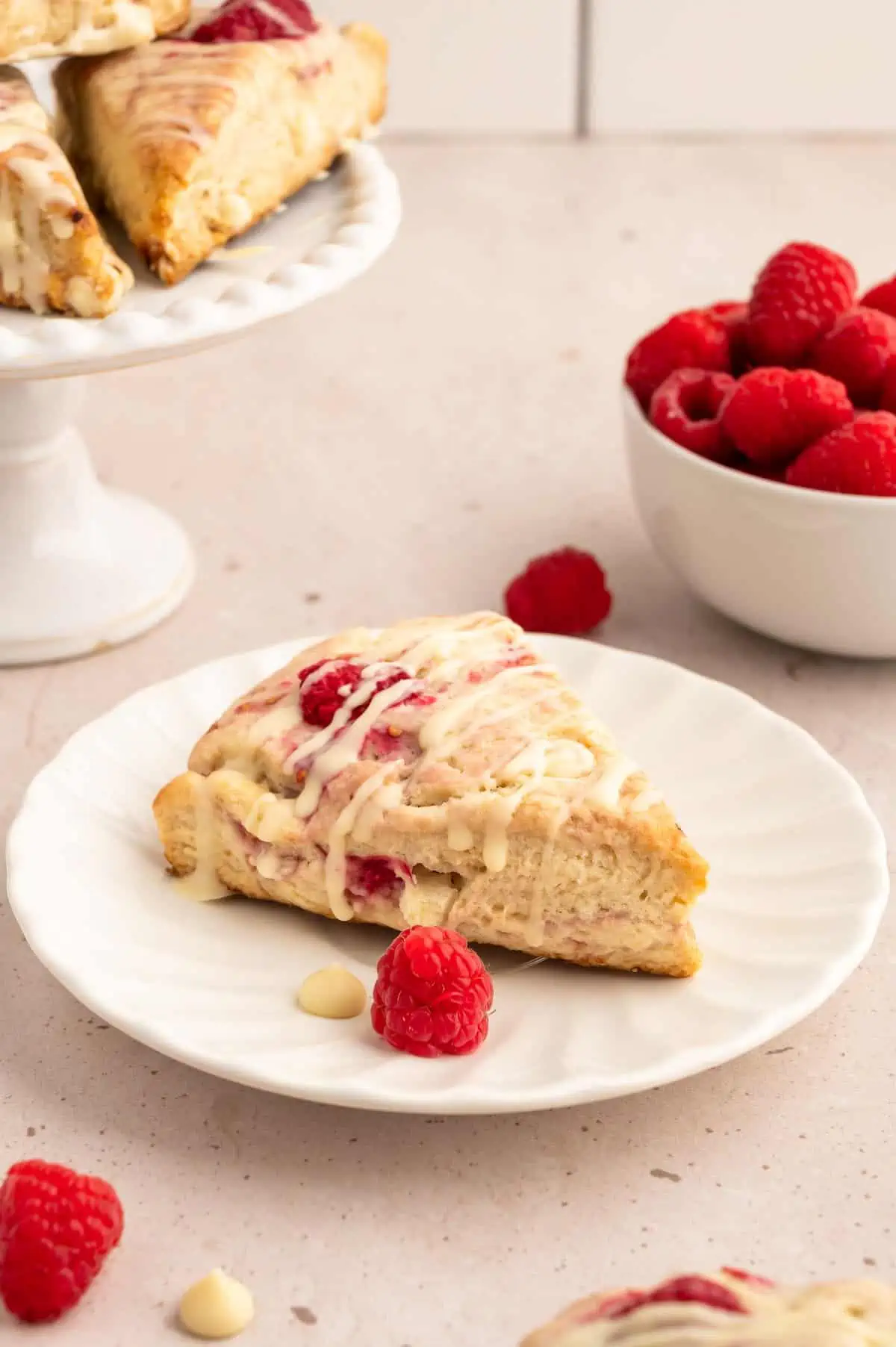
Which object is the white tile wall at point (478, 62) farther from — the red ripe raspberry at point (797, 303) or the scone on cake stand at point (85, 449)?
the red ripe raspberry at point (797, 303)

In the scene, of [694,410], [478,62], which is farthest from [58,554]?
[478,62]

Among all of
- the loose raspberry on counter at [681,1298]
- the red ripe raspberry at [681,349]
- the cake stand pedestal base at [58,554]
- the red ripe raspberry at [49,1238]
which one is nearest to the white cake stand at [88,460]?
the cake stand pedestal base at [58,554]

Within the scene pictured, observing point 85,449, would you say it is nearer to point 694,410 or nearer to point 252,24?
point 252,24

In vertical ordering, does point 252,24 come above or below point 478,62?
above

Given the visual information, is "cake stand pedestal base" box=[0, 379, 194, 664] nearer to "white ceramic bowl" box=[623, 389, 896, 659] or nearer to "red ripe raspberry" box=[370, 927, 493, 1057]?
"white ceramic bowl" box=[623, 389, 896, 659]

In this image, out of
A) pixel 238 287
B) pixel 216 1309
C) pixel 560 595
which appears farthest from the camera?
pixel 560 595

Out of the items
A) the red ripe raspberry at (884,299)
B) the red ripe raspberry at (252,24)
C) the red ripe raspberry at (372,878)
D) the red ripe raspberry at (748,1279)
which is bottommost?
the red ripe raspberry at (372,878)

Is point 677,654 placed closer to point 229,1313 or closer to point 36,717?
point 36,717
